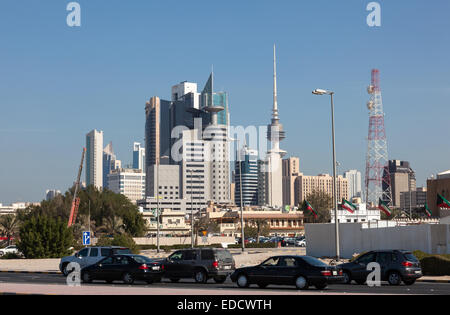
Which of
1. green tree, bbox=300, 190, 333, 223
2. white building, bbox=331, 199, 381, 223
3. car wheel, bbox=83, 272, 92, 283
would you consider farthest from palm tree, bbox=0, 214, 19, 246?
car wheel, bbox=83, 272, 92, 283

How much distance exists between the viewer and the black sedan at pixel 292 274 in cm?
2600

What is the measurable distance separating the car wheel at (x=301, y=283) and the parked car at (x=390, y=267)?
4665 millimetres

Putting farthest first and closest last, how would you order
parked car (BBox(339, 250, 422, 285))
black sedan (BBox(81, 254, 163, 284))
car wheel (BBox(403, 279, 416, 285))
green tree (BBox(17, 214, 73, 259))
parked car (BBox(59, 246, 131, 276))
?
1. green tree (BBox(17, 214, 73, 259))
2. parked car (BBox(59, 246, 131, 276))
3. black sedan (BBox(81, 254, 163, 284))
4. car wheel (BBox(403, 279, 416, 285))
5. parked car (BBox(339, 250, 422, 285))

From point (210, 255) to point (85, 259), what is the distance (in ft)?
27.4

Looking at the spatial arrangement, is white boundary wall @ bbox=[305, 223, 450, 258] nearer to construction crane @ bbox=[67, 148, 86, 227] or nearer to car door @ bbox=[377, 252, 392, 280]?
car door @ bbox=[377, 252, 392, 280]

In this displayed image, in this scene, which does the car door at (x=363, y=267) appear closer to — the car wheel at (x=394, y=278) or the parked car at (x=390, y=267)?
the parked car at (x=390, y=267)

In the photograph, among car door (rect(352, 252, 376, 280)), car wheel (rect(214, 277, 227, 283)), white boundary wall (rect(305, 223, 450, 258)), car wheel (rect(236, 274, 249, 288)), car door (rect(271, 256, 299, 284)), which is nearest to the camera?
car door (rect(271, 256, 299, 284))

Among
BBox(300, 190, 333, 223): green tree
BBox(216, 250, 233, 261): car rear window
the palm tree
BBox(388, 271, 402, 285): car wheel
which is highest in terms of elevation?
BBox(300, 190, 333, 223): green tree

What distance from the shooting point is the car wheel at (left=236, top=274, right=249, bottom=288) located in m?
27.5

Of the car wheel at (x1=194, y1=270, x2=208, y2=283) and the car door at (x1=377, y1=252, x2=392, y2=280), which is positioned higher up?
the car door at (x1=377, y1=252, x2=392, y2=280)

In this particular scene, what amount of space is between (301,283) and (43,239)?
40622 mm

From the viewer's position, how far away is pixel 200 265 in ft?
102

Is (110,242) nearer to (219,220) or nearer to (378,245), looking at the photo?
(378,245)
